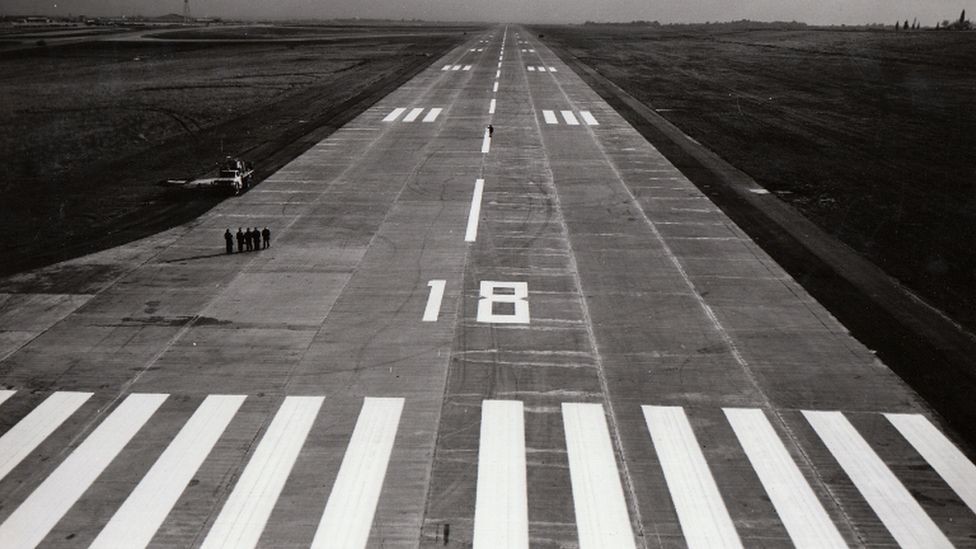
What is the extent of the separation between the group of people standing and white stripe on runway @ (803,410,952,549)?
50.4 ft

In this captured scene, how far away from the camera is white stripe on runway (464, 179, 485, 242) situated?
72.7ft

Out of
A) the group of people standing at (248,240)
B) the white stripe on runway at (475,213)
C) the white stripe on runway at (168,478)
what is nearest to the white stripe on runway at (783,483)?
the white stripe on runway at (168,478)

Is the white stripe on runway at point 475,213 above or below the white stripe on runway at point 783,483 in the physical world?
above

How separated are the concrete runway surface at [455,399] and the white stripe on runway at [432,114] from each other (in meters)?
20.8

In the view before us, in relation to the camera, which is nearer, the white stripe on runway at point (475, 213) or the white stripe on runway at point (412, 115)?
the white stripe on runway at point (475, 213)

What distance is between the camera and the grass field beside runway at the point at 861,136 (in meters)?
21.6

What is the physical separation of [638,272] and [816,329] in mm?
4892

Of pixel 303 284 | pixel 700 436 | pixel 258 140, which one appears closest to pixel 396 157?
pixel 258 140

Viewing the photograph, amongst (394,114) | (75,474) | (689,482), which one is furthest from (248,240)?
(394,114)

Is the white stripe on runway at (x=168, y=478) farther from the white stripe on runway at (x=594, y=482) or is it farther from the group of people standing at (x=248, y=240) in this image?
the group of people standing at (x=248, y=240)

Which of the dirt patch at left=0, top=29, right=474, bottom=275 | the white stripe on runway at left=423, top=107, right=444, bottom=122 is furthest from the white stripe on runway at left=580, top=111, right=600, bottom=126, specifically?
the dirt patch at left=0, top=29, right=474, bottom=275

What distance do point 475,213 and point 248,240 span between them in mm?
7628

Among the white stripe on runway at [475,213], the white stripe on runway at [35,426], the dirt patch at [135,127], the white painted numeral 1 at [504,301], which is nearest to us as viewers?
the white stripe on runway at [35,426]

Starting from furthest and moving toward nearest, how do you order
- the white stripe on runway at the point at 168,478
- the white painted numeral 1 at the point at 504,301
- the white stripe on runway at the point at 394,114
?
the white stripe on runway at the point at 394,114
the white painted numeral 1 at the point at 504,301
the white stripe on runway at the point at 168,478
